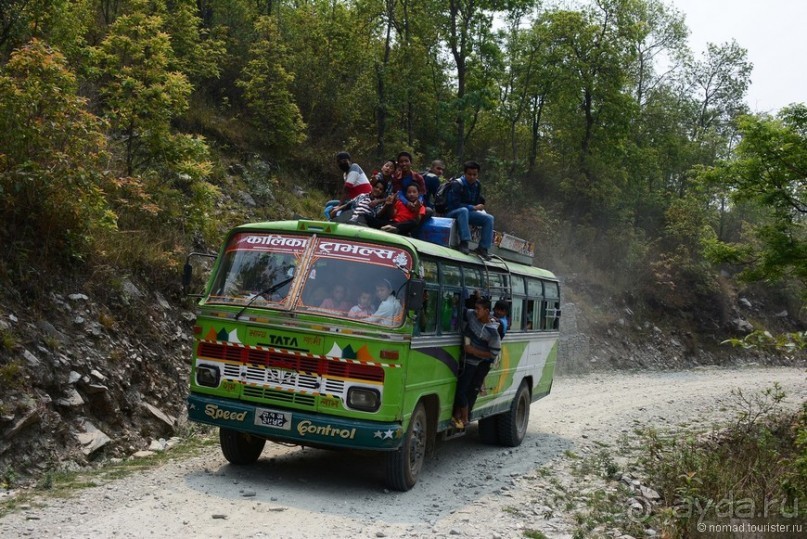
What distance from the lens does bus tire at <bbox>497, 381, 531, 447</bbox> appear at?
1287 cm

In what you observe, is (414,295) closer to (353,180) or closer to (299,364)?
(299,364)

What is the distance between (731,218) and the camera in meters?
51.3

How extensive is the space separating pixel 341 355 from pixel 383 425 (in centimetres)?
84

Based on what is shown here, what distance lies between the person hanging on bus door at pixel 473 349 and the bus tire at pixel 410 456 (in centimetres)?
95

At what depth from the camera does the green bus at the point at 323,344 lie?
8344mm

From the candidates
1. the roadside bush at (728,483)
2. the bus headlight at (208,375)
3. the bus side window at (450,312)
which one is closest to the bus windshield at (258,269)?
the bus headlight at (208,375)

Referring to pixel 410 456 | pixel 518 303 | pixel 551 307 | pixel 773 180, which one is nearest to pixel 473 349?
pixel 410 456

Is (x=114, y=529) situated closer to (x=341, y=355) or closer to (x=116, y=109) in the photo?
(x=341, y=355)

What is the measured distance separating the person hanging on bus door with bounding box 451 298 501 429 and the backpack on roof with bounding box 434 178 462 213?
2205 millimetres

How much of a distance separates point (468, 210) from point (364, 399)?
419 centimetres

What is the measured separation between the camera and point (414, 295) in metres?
8.45

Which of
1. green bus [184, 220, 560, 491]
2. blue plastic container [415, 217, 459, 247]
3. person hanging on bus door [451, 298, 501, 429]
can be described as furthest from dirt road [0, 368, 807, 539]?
blue plastic container [415, 217, 459, 247]

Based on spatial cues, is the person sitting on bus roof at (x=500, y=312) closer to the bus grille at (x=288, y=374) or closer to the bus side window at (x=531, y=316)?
the bus side window at (x=531, y=316)

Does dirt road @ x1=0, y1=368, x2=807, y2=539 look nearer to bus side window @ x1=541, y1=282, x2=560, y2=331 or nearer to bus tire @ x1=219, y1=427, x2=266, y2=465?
bus tire @ x1=219, y1=427, x2=266, y2=465
